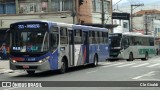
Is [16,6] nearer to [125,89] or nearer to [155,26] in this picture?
[125,89]

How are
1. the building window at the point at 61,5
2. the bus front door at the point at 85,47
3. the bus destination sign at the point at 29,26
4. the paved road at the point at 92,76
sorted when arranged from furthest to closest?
the building window at the point at 61,5 < the bus front door at the point at 85,47 < the bus destination sign at the point at 29,26 < the paved road at the point at 92,76

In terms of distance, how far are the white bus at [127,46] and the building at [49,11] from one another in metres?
12.0

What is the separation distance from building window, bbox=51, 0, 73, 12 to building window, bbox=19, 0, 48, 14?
122cm

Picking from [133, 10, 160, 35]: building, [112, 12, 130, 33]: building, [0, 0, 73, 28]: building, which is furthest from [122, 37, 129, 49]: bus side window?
[133, 10, 160, 35]: building

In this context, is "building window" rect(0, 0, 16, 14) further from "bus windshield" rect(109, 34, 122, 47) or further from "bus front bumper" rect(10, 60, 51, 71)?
"bus front bumper" rect(10, 60, 51, 71)

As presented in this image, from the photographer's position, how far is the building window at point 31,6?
5691 cm

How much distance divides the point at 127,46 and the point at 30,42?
21.3m

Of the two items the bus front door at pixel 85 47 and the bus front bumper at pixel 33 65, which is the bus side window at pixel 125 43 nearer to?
the bus front door at pixel 85 47

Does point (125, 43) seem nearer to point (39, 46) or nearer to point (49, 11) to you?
point (49, 11)

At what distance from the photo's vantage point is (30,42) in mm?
20844

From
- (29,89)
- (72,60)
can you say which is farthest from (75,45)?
(29,89)

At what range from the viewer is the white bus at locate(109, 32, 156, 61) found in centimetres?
3993

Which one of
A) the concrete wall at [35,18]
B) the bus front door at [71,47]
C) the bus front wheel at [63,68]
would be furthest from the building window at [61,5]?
the bus front wheel at [63,68]

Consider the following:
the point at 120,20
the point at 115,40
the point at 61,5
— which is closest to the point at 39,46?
the point at 115,40
